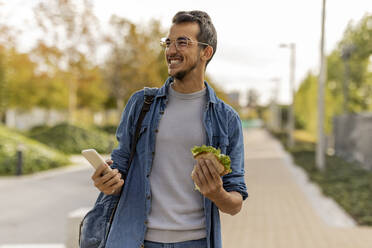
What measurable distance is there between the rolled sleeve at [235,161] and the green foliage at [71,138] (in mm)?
19240

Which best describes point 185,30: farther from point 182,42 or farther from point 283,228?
point 283,228

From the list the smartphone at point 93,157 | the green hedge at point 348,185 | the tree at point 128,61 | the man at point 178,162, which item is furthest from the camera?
the tree at point 128,61

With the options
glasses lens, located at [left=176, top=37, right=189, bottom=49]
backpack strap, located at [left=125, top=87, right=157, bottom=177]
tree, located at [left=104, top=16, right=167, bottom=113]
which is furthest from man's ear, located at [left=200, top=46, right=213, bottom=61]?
tree, located at [left=104, top=16, right=167, bottom=113]

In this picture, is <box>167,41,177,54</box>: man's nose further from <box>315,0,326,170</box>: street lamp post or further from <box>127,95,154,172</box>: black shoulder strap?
<box>315,0,326,170</box>: street lamp post

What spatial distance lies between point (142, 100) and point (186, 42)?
37 centimetres

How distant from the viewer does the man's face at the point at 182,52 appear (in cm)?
218

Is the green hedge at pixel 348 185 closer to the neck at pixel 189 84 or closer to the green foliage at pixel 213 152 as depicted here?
the neck at pixel 189 84

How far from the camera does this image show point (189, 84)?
225 cm

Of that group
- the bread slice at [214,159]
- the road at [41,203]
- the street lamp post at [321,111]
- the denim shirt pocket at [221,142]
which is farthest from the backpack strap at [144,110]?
the street lamp post at [321,111]

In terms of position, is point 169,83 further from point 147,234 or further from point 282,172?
point 282,172

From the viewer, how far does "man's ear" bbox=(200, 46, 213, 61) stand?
2.24 meters

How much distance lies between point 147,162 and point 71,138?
20.9 metres

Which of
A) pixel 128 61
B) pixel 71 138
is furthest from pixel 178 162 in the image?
pixel 128 61

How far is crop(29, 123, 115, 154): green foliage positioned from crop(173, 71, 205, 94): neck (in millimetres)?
19185
